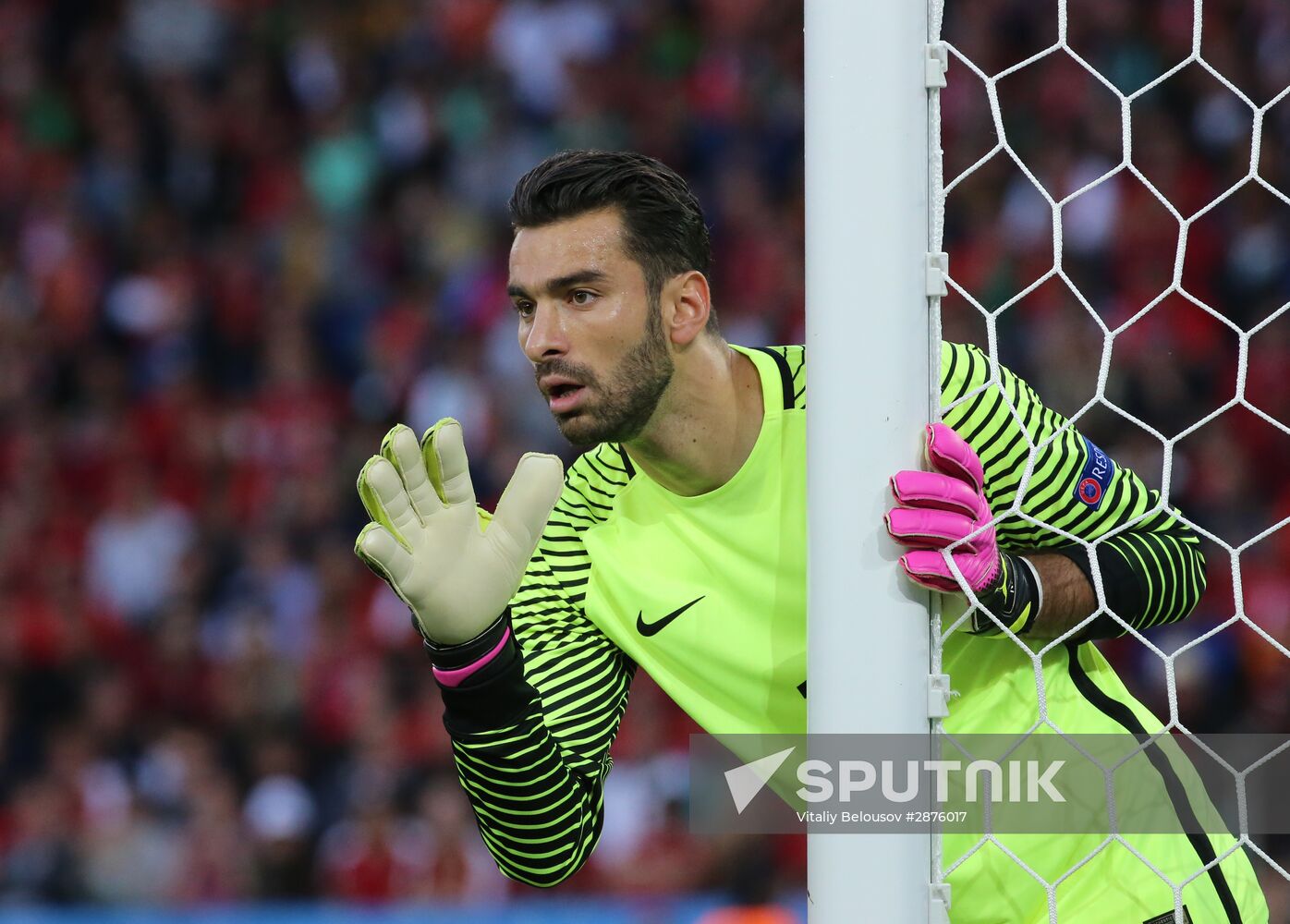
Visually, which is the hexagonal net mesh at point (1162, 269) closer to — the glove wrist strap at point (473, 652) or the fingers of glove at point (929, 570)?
the glove wrist strap at point (473, 652)

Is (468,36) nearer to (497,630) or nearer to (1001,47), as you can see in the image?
A: (1001,47)

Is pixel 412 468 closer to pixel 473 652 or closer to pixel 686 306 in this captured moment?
pixel 473 652

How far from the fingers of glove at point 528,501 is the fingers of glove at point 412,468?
0.08 meters

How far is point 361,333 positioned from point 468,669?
562cm

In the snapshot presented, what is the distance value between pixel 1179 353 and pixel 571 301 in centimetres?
406

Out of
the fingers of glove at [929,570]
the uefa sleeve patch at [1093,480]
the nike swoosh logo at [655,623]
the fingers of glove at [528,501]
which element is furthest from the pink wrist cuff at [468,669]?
the uefa sleeve patch at [1093,480]

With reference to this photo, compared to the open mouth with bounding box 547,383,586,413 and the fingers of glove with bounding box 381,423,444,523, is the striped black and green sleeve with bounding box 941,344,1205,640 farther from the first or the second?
the fingers of glove with bounding box 381,423,444,523

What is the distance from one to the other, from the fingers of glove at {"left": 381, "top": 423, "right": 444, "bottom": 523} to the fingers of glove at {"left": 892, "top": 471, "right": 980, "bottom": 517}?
1.80ft

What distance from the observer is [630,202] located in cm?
242

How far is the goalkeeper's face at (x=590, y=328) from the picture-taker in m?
2.28

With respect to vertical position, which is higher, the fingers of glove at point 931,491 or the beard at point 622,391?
the beard at point 622,391

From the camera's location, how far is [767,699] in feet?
7.90

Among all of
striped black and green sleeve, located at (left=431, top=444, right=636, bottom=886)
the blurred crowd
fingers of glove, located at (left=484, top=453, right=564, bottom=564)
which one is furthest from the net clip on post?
the blurred crowd

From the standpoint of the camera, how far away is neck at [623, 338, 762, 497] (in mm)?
2410
